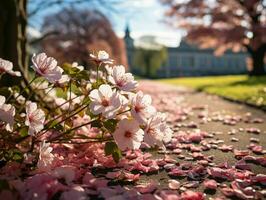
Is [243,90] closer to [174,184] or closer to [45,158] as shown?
[174,184]

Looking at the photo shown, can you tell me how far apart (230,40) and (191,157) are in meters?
24.3

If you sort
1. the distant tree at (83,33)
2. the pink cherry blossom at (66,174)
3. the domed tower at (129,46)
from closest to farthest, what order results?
1. the pink cherry blossom at (66,174)
2. the distant tree at (83,33)
3. the domed tower at (129,46)

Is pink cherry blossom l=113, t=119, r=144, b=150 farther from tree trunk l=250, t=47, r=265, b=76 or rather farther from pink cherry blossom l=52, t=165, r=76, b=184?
tree trunk l=250, t=47, r=265, b=76

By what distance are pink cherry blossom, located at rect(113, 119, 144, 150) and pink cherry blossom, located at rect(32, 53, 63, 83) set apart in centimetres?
59

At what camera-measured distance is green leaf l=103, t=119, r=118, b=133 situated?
3.00m

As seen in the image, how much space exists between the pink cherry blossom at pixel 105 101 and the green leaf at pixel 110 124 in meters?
0.15

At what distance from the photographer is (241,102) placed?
10.6m

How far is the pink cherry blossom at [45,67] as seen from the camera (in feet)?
9.92

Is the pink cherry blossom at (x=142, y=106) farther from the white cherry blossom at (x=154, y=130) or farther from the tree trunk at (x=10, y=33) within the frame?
the tree trunk at (x=10, y=33)

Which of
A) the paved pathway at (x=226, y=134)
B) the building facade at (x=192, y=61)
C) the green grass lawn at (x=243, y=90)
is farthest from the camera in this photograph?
the building facade at (x=192, y=61)

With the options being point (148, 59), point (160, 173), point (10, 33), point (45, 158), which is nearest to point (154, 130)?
point (160, 173)

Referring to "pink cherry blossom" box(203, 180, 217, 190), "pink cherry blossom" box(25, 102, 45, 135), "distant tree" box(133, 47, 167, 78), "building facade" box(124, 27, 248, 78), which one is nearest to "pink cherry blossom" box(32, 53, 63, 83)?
"pink cherry blossom" box(25, 102, 45, 135)

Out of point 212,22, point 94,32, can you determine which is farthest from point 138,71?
point 212,22

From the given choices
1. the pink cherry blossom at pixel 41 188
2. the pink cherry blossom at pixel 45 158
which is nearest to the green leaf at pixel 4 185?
the pink cherry blossom at pixel 41 188
